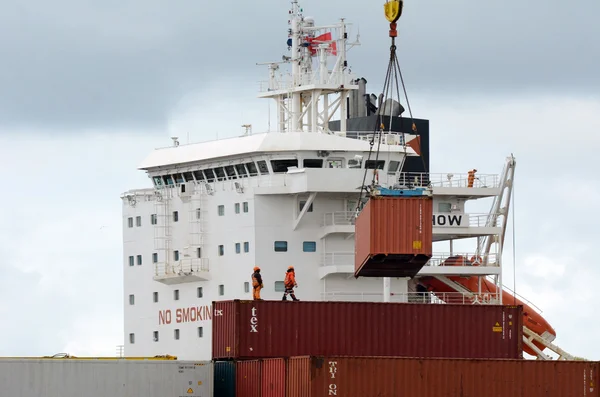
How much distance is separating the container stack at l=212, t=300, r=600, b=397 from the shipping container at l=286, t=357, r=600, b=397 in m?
0.02

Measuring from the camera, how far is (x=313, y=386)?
4303cm

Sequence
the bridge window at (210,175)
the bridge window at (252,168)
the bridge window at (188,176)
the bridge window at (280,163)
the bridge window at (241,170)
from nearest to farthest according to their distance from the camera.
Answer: the bridge window at (280,163), the bridge window at (252,168), the bridge window at (241,170), the bridge window at (210,175), the bridge window at (188,176)

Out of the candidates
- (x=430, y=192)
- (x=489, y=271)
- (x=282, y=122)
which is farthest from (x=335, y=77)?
(x=430, y=192)

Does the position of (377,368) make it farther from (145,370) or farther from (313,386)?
(145,370)

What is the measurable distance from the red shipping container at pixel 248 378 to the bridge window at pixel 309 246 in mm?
11409

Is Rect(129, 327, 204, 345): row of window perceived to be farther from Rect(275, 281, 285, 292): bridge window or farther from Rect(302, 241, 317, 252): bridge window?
Rect(302, 241, 317, 252): bridge window

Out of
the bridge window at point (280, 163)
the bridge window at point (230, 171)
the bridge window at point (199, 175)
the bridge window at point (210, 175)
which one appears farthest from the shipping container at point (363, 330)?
the bridge window at point (199, 175)

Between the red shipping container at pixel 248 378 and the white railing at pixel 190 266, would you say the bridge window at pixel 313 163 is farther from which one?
Answer: the red shipping container at pixel 248 378

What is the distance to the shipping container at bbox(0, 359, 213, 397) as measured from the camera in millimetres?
47000

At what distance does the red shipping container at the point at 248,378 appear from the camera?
4675 centimetres

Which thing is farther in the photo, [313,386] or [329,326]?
[329,326]

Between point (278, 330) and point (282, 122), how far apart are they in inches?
655

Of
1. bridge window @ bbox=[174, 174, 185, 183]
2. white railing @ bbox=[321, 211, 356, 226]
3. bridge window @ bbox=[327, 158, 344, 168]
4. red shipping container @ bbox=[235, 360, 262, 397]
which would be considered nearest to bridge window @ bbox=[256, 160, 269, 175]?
bridge window @ bbox=[327, 158, 344, 168]

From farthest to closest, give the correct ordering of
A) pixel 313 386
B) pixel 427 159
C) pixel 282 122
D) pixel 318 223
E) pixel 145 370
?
pixel 427 159
pixel 282 122
pixel 318 223
pixel 145 370
pixel 313 386
